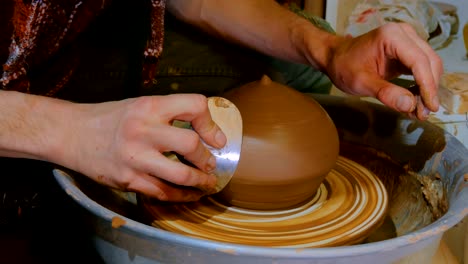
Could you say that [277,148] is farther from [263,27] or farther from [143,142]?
[263,27]

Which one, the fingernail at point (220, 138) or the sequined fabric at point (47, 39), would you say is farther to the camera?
the sequined fabric at point (47, 39)

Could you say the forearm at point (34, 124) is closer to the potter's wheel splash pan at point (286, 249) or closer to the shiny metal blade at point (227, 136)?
the potter's wheel splash pan at point (286, 249)

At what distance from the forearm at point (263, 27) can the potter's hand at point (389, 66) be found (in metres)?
0.07

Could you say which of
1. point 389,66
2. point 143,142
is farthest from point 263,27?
point 143,142

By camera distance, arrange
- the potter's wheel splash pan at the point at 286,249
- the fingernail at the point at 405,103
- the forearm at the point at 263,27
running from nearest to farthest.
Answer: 1. the potter's wheel splash pan at the point at 286,249
2. the fingernail at the point at 405,103
3. the forearm at the point at 263,27

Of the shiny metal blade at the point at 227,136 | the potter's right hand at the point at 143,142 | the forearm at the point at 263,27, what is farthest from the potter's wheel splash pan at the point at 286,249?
the forearm at the point at 263,27

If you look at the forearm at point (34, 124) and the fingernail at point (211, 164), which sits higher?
the forearm at point (34, 124)

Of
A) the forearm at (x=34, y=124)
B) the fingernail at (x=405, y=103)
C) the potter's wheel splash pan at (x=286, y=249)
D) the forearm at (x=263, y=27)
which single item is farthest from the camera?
the forearm at (x=263, y=27)

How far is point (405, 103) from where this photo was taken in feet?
3.14

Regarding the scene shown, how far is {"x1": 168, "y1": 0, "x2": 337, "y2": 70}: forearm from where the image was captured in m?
1.20

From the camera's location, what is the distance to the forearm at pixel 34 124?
829mm

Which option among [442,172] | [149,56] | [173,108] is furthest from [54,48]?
[442,172]

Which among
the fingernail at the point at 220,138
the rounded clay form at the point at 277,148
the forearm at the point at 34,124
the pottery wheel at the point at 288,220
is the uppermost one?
the forearm at the point at 34,124

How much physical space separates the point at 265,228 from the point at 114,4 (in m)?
0.79
